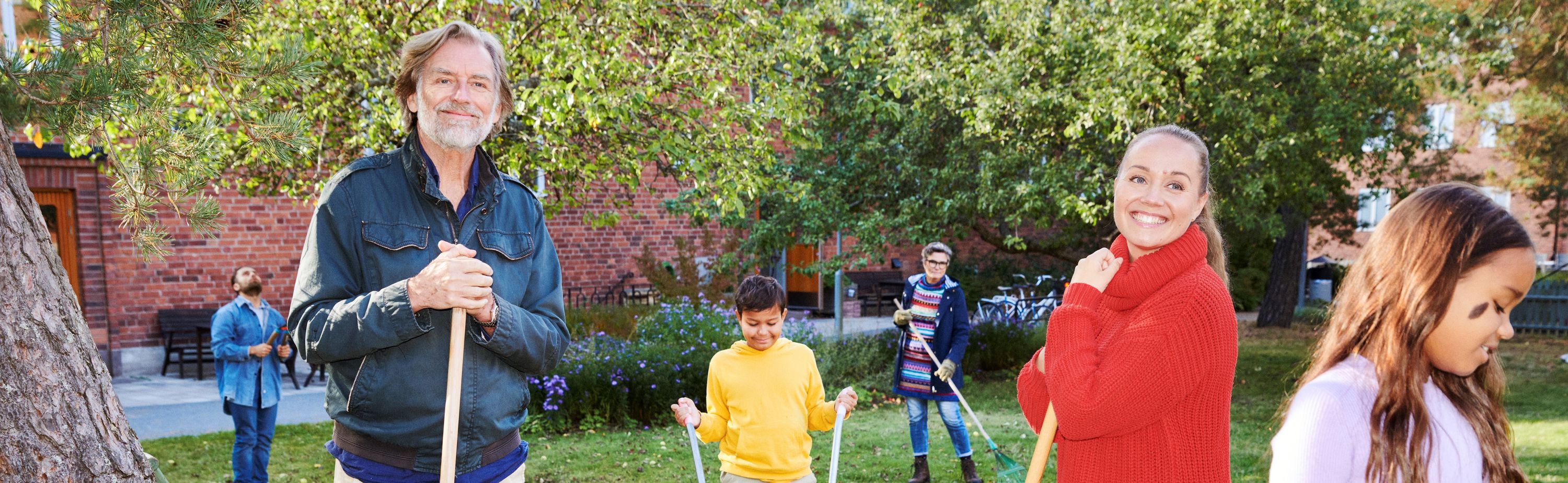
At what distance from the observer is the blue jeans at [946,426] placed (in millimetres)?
6477

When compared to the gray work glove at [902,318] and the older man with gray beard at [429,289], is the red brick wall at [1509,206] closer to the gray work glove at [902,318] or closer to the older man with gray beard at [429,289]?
the gray work glove at [902,318]

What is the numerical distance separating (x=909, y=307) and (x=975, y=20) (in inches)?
195

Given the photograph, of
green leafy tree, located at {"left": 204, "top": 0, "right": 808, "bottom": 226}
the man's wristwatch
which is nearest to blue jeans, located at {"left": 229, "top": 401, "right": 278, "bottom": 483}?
green leafy tree, located at {"left": 204, "top": 0, "right": 808, "bottom": 226}

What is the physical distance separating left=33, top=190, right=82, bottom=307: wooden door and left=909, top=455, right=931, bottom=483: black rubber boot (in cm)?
900

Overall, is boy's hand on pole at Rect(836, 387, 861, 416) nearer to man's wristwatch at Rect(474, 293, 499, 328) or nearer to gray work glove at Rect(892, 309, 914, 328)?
man's wristwatch at Rect(474, 293, 499, 328)

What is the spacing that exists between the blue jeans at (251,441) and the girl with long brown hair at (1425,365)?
5.78 m

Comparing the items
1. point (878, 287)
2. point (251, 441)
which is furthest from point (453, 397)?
point (878, 287)

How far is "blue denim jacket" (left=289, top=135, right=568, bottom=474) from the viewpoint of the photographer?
2119 millimetres

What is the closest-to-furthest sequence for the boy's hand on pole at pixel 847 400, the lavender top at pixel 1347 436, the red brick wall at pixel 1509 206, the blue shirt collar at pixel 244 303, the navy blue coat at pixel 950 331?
1. the lavender top at pixel 1347 436
2. the boy's hand on pole at pixel 847 400
3. the blue shirt collar at pixel 244 303
4. the navy blue coat at pixel 950 331
5. the red brick wall at pixel 1509 206

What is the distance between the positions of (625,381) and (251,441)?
3250 millimetres

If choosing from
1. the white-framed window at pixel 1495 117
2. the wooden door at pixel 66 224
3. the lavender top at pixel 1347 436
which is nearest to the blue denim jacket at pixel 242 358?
the wooden door at pixel 66 224

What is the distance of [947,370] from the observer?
6.39 metres

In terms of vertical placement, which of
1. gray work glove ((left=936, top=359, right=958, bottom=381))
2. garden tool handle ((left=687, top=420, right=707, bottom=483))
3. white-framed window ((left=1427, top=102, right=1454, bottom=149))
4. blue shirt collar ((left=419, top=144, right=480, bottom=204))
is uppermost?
white-framed window ((left=1427, top=102, right=1454, bottom=149))

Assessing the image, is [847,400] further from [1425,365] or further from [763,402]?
[1425,365]
